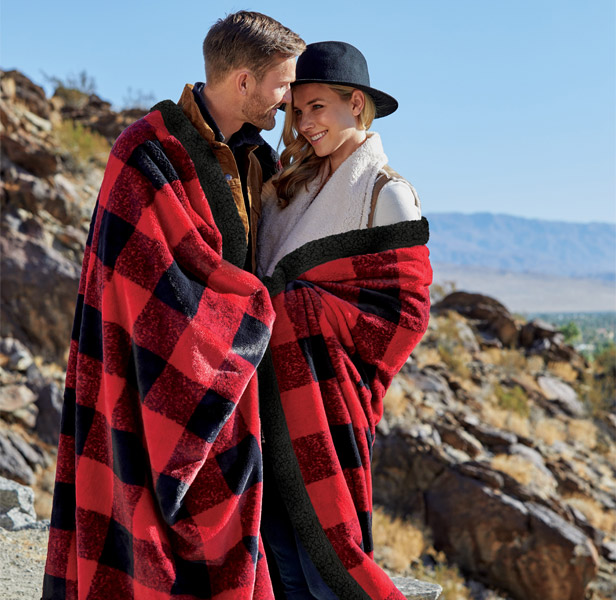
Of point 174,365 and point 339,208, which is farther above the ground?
point 339,208

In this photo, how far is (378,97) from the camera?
2920 millimetres

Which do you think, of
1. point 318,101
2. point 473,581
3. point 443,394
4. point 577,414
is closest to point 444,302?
point 577,414

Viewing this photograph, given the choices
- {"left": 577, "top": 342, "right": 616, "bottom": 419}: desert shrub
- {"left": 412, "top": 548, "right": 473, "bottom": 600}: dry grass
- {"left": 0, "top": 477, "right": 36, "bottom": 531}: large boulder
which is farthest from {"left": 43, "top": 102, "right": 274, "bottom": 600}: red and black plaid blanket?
{"left": 577, "top": 342, "right": 616, "bottom": 419}: desert shrub

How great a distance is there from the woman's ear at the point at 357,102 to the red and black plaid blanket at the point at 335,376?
570mm

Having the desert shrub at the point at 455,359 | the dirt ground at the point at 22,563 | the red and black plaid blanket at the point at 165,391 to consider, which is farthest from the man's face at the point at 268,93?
the desert shrub at the point at 455,359

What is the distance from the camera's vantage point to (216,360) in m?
2.26

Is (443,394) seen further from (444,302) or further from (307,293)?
(307,293)

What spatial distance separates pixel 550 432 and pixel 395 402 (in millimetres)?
5441

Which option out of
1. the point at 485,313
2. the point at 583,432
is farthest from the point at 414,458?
the point at 485,313

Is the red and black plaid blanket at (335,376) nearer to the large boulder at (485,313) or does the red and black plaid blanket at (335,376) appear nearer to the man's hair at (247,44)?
the man's hair at (247,44)

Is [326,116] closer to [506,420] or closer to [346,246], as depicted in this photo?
[346,246]

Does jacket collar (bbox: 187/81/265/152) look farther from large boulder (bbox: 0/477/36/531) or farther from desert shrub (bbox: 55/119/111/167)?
desert shrub (bbox: 55/119/111/167)

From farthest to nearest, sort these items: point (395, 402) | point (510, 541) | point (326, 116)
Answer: point (395, 402) → point (510, 541) → point (326, 116)

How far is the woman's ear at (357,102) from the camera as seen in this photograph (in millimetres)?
2848
